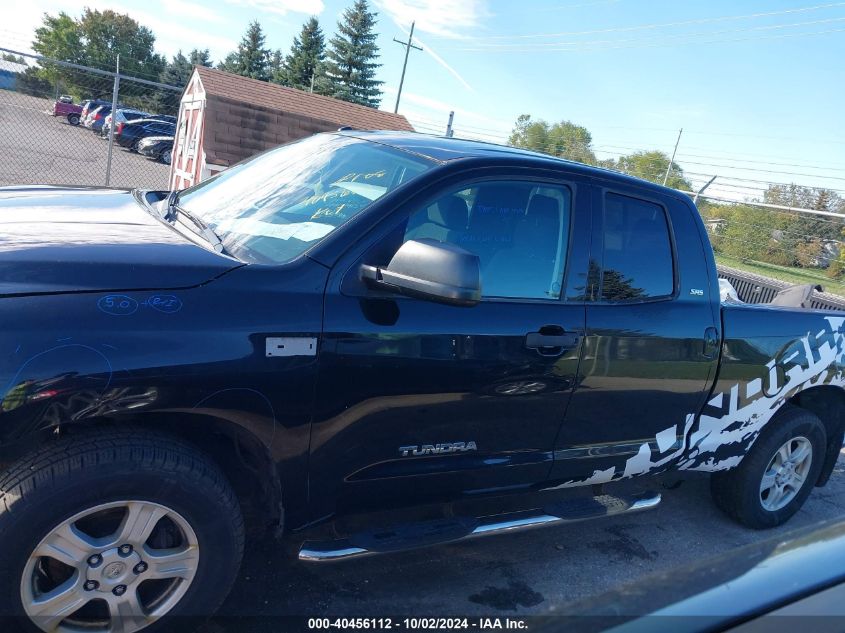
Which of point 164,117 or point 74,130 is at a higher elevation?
point 164,117

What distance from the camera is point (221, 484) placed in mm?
2363

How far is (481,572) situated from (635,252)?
1.76 meters

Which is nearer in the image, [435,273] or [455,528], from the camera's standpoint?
[435,273]

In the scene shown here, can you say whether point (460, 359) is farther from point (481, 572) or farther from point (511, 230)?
point (481, 572)

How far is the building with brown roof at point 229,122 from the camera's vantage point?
9797 millimetres

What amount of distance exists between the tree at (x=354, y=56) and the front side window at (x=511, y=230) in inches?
1870

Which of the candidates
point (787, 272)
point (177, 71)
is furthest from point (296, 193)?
Answer: point (177, 71)

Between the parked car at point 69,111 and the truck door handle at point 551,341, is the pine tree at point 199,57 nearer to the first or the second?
the parked car at point 69,111

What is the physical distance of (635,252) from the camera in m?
3.42

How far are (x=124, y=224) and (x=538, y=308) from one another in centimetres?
176

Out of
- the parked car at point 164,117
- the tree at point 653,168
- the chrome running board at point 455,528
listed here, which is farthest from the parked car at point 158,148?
the chrome running board at point 455,528

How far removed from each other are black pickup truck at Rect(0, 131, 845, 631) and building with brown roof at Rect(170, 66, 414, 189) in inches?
246

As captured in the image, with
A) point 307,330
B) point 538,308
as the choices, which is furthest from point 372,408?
point 538,308

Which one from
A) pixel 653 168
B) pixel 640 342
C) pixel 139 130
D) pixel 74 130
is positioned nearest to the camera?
pixel 640 342
